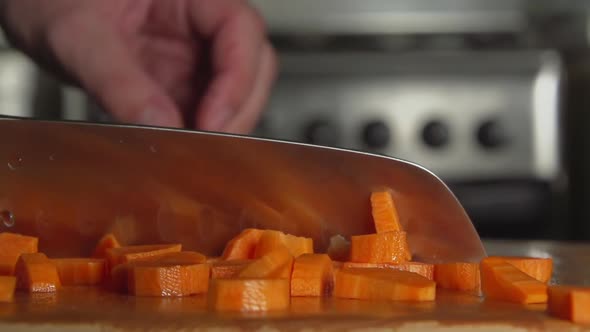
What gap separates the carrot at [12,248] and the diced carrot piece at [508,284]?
54cm

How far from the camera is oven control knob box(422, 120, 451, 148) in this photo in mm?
2369

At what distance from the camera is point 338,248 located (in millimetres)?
1085

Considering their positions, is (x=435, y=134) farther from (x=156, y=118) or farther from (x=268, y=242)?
(x=268, y=242)

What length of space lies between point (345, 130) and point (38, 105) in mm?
929

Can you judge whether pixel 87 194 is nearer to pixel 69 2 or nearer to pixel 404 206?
pixel 404 206

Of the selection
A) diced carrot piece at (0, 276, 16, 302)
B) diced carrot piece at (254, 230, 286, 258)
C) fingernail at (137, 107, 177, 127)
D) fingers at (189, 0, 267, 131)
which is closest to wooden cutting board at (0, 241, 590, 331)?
diced carrot piece at (0, 276, 16, 302)

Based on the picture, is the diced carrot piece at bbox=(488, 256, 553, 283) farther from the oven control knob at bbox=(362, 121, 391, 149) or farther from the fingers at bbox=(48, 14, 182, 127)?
the oven control knob at bbox=(362, 121, 391, 149)

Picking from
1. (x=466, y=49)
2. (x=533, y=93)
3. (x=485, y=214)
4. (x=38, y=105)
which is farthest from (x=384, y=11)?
(x=38, y=105)

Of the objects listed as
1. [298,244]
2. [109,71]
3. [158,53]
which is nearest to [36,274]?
[298,244]

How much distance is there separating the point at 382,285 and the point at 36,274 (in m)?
0.38

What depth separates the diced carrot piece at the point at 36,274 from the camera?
0.91 m

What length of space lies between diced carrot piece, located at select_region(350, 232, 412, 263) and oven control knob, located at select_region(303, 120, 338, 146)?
1.36 m

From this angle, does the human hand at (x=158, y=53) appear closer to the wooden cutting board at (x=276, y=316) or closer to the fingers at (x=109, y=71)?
the fingers at (x=109, y=71)

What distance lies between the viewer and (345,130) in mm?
2400
